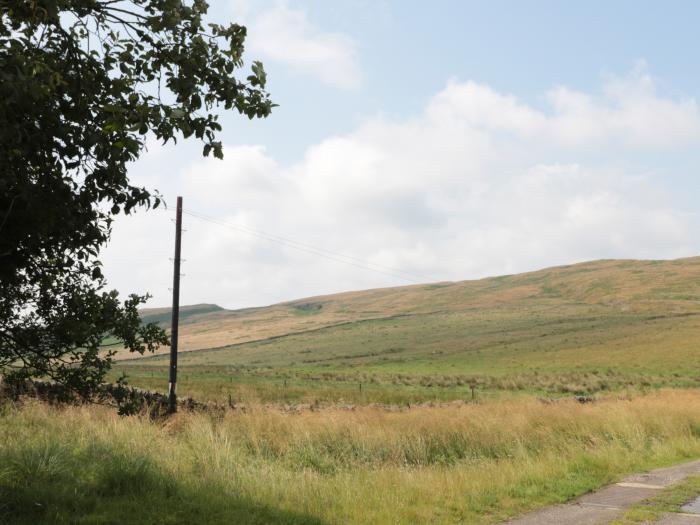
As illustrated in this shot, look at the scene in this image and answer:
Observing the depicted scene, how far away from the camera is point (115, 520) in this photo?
8531 mm

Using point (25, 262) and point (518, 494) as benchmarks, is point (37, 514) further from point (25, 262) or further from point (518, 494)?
point (518, 494)

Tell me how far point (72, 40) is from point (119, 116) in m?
2.02

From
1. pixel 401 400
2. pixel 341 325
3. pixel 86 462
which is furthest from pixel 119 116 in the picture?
pixel 341 325

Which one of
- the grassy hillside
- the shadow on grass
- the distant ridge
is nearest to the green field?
the shadow on grass

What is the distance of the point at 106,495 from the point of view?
970cm

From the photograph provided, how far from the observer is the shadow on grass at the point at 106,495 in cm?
867

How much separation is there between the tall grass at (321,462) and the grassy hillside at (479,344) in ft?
81.9

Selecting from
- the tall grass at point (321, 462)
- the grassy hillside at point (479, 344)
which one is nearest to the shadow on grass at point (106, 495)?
the tall grass at point (321, 462)

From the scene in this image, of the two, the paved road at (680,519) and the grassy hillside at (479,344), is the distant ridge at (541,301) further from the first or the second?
the paved road at (680,519)

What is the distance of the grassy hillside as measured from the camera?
56531 mm

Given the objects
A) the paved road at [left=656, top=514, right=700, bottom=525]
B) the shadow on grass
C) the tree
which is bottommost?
the paved road at [left=656, top=514, right=700, bottom=525]

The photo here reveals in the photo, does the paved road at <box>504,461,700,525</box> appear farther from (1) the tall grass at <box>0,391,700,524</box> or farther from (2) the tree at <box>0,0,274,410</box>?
(2) the tree at <box>0,0,274,410</box>

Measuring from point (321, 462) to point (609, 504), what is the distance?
7010 millimetres

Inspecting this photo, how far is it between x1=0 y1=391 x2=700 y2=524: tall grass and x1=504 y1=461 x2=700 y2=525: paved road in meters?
0.40
